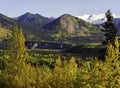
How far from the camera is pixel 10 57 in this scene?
87.2 metres

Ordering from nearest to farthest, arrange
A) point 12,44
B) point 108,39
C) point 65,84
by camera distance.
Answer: point 108,39 → point 65,84 → point 12,44

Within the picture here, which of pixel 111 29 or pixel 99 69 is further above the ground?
pixel 111 29

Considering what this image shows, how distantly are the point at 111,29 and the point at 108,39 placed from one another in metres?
2.27

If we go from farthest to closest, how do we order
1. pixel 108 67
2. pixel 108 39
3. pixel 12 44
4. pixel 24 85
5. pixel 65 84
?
1. pixel 12 44
2. pixel 24 85
3. pixel 65 84
4. pixel 108 39
5. pixel 108 67

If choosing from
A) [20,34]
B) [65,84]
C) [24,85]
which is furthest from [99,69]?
[20,34]

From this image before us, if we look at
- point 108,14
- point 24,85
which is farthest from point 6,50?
point 108,14

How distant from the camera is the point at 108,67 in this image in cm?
4675

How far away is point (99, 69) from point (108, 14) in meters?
15.1

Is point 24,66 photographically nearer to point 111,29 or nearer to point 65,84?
point 65,84

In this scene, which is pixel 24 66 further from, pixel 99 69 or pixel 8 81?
pixel 99 69

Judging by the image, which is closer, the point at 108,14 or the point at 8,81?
the point at 108,14

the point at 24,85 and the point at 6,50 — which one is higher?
the point at 6,50

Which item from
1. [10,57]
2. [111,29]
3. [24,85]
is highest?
[111,29]

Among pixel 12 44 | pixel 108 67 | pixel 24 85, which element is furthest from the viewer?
pixel 12 44
